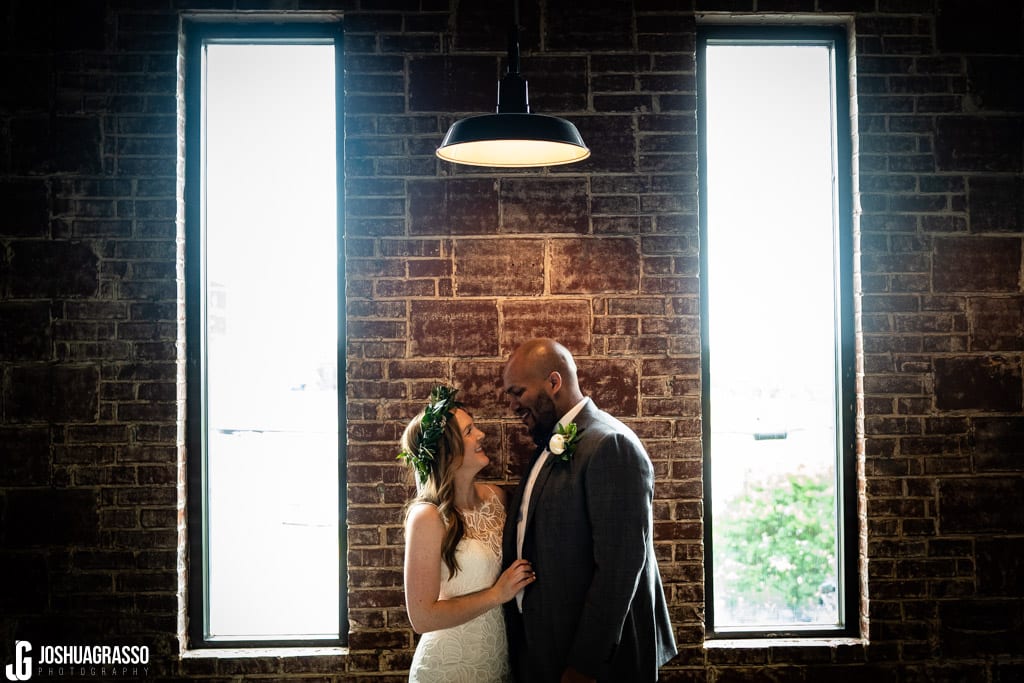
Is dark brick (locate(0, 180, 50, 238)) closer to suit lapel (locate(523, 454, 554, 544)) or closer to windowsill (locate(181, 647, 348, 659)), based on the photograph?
windowsill (locate(181, 647, 348, 659))

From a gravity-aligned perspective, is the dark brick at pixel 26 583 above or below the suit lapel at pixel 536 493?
below

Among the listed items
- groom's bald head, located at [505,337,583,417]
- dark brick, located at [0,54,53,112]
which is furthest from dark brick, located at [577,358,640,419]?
dark brick, located at [0,54,53,112]

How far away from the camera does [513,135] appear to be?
2584 millimetres

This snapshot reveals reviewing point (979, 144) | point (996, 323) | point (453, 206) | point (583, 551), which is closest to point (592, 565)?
point (583, 551)

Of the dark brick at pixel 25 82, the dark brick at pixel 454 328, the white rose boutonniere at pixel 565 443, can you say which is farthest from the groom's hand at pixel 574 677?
the dark brick at pixel 25 82

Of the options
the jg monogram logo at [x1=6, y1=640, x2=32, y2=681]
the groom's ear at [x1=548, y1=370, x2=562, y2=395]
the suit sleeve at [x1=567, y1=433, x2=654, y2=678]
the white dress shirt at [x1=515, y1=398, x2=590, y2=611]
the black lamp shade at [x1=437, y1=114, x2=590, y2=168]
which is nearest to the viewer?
the black lamp shade at [x1=437, y1=114, x2=590, y2=168]

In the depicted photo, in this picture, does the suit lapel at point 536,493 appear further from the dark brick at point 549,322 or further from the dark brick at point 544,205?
the dark brick at point 544,205

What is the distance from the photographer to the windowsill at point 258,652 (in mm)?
3584

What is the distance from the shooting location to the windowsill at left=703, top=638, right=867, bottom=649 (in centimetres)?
364

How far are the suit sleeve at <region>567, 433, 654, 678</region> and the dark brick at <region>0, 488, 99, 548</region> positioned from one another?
2.25m

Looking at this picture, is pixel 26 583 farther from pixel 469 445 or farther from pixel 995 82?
pixel 995 82

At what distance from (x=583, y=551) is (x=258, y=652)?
5.63 feet

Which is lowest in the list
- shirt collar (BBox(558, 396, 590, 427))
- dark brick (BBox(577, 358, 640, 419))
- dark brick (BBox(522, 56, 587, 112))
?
shirt collar (BBox(558, 396, 590, 427))

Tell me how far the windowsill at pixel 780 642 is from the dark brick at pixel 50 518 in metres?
2.83
